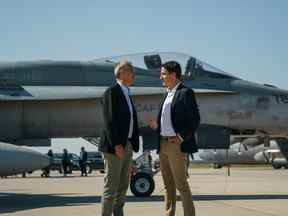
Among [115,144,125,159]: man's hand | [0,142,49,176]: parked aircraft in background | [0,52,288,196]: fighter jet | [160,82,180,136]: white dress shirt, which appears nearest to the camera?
[115,144,125,159]: man's hand

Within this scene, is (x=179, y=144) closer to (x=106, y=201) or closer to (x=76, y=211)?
(x=106, y=201)

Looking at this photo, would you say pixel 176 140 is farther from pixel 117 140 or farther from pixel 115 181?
pixel 115 181

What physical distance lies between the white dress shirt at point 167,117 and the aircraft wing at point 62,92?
504cm

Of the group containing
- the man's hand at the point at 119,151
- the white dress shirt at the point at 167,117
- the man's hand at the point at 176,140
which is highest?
the white dress shirt at the point at 167,117

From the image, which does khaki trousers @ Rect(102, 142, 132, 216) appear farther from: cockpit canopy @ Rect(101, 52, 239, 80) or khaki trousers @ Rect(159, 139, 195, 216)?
cockpit canopy @ Rect(101, 52, 239, 80)

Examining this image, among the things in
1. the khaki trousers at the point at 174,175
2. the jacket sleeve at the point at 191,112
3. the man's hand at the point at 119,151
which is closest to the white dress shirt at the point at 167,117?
the khaki trousers at the point at 174,175

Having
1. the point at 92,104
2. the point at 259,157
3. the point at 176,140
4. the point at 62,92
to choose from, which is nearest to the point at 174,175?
the point at 176,140

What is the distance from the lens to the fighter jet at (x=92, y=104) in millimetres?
11578

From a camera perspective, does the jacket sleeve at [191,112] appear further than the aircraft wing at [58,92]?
No

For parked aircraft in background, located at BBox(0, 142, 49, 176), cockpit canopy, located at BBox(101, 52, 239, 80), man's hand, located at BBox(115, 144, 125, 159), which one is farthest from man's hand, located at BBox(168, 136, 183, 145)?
cockpit canopy, located at BBox(101, 52, 239, 80)

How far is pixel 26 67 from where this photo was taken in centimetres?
1216

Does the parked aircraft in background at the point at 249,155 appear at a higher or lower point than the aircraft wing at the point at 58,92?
lower

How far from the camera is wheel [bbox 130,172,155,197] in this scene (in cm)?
1148

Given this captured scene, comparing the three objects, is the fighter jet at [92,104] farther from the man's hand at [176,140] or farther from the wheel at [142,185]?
the man's hand at [176,140]
